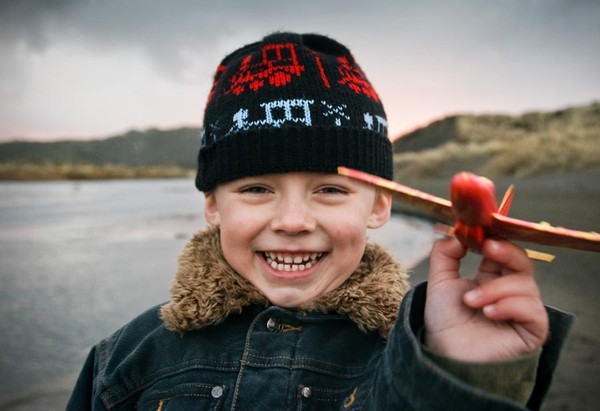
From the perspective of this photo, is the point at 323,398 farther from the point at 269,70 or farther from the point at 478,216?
the point at 269,70

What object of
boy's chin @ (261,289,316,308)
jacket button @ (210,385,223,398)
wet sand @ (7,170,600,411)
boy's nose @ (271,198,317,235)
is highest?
boy's nose @ (271,198,317,235)

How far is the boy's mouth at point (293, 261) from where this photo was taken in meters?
1.56

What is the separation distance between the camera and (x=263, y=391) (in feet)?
4.83

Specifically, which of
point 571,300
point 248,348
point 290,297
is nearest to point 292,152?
point 290,297

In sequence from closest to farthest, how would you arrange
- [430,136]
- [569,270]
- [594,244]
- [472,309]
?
1. [594,244]
2. [472,309]
3. [569,270]
4. [430,136]

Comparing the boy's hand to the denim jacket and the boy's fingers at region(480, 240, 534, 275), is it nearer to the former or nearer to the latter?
the boy's fingers at region(480, 240, 534, 275)

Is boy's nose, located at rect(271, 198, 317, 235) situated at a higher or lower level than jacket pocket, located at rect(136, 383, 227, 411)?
higher

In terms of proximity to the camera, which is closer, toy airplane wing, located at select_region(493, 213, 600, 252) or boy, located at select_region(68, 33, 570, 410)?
toy airplane wing, located at select_region(493, 213, 600, 252)

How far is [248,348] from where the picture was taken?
154 centimetres

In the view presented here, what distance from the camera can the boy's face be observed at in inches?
59.4

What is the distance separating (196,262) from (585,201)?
30.0 feet

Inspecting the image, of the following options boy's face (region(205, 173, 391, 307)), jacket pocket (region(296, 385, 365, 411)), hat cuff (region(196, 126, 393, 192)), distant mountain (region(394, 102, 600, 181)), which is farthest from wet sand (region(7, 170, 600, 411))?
distant mountain (region(394, 102, 600, 181))

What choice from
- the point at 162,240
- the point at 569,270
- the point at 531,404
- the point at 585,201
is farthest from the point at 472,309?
the point at 585,201

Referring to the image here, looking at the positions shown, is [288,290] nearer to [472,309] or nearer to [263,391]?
[263,391]
